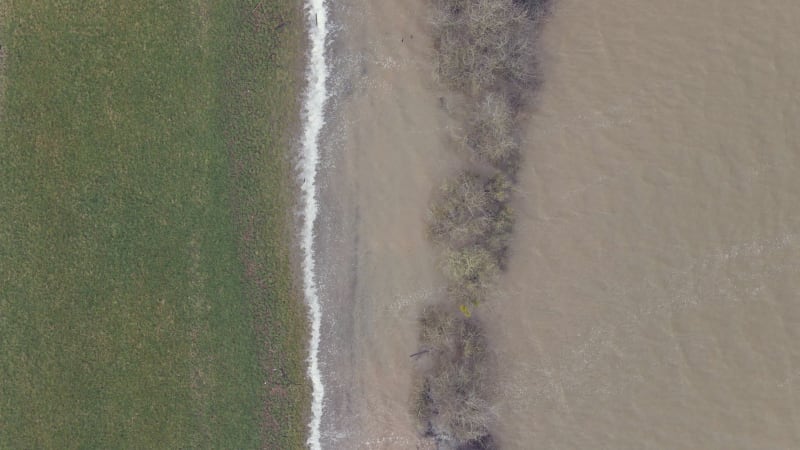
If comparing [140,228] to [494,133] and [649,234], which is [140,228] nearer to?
[494,133]

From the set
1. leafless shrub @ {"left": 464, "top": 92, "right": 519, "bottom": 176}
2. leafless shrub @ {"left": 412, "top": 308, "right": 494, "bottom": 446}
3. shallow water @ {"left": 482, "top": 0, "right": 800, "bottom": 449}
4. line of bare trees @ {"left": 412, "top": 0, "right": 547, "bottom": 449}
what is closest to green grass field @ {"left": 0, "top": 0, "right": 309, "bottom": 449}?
leafless shrub @ {"left": 412, "top": 308, "right": 494, "bottom": 446}

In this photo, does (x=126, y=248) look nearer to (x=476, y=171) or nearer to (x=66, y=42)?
(x=66, y=42)

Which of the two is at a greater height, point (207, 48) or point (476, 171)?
point (207, 48)

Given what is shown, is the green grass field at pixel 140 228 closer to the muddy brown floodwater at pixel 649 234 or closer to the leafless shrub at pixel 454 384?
the leafless shrub at pixel 454 384

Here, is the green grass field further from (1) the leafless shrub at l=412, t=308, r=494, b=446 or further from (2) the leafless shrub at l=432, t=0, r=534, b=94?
(2) the leafless shrub at l=432, t=0, r=534, b=94

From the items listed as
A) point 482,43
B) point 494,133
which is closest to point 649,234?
point 494,133

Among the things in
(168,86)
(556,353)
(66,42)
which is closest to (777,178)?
(556,353)
